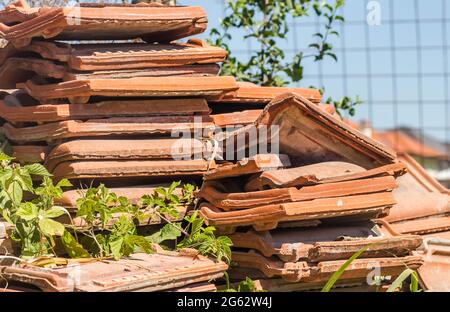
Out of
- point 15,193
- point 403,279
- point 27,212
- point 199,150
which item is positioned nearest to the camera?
point 403,279

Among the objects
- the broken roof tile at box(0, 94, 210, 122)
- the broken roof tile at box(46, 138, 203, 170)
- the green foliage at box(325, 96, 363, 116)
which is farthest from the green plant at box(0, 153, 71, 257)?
the green foliage at box(325, 96, 363, 116)

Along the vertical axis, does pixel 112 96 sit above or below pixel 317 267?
above

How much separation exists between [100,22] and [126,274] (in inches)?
51.0

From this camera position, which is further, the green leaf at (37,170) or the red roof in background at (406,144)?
the red roof in background at (406,144)

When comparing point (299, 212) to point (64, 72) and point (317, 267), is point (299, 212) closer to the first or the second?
point (317, 267)

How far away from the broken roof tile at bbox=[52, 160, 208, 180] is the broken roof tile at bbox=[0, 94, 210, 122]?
0.73ft

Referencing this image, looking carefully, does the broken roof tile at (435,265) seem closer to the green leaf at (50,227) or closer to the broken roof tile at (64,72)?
the broken roof tile at (64,72)

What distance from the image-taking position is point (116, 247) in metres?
3.87

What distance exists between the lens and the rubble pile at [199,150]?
3988 mm

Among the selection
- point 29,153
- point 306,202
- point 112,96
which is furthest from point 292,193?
point 29,153

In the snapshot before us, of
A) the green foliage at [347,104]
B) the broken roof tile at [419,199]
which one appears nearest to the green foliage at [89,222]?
the broken roof tile at [419,199]

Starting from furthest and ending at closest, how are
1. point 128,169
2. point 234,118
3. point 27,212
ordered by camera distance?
point 234,118, point 128,169, point 27,212
